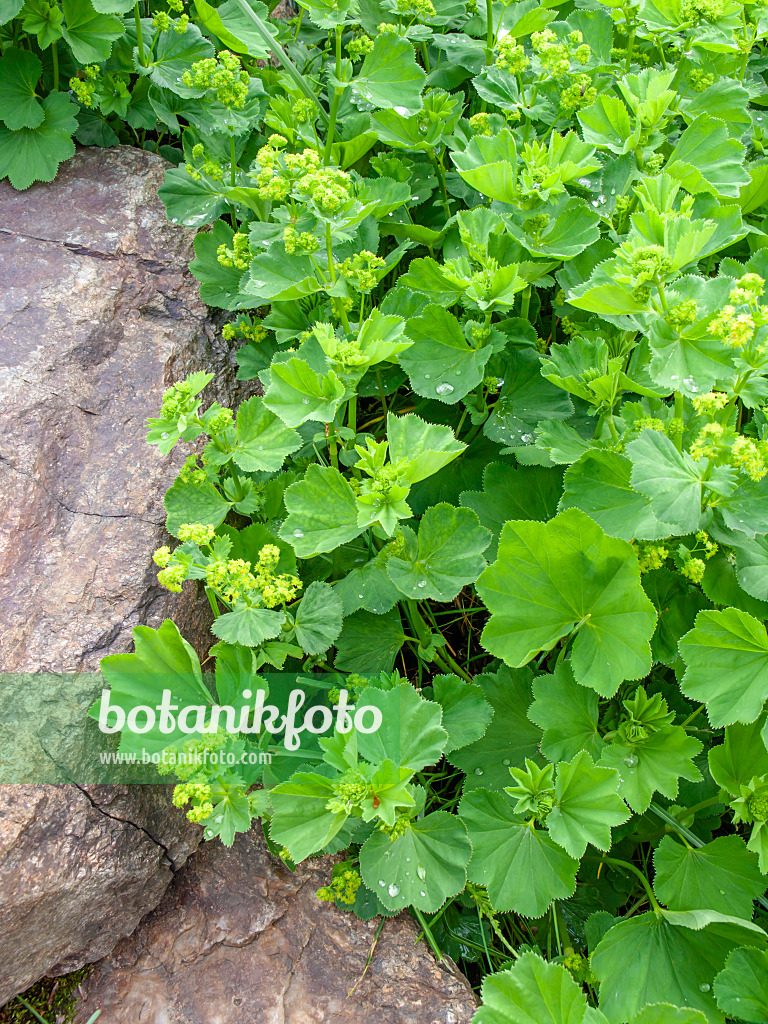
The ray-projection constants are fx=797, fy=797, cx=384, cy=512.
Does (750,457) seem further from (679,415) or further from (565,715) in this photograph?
(565,715)

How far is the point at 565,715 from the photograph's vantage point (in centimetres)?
206

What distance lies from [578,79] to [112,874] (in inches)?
109

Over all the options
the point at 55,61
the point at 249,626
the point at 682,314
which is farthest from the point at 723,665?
the point at 55,61

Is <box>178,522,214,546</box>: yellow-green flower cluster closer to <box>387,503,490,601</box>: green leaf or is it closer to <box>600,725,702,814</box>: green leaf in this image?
<box>387,503,490,601</box>: green leaf

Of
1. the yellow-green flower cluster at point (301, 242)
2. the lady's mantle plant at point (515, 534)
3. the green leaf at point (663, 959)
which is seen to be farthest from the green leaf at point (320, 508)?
the green leaf at point (663, 959)

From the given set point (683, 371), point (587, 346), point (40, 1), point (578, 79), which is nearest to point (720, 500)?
point (683, 371)

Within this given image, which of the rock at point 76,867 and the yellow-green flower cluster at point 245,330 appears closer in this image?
the rock at point 76,867

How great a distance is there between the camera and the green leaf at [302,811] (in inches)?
70.4

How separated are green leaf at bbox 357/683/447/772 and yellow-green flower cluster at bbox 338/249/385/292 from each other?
1.16m

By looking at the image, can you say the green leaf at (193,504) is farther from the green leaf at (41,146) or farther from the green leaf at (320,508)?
the green leaf at (41,146)

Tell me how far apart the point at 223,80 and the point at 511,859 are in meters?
2.51

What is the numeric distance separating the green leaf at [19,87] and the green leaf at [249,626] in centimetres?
211

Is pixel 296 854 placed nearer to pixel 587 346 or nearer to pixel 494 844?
pixel 494 844

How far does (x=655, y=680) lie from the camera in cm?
227
